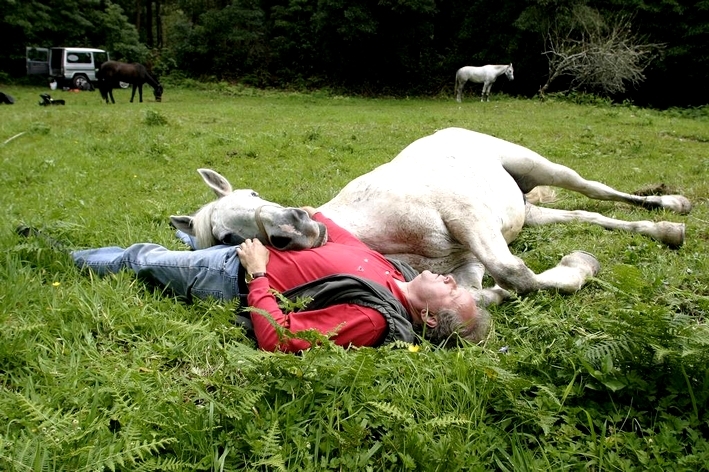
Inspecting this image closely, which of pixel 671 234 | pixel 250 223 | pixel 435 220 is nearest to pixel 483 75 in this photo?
pixel 671 234

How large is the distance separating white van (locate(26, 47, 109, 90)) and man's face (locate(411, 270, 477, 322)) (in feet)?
96.1

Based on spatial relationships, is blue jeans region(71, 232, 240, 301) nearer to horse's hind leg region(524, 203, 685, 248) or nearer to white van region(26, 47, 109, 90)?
horse's hind leg region(524, 203, 685, 248)

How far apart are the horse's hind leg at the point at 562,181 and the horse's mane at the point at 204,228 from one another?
8.62ft

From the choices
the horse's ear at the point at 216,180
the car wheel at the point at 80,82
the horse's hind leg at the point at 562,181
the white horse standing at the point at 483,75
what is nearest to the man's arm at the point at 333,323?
the horse's ear at the point at 216,180

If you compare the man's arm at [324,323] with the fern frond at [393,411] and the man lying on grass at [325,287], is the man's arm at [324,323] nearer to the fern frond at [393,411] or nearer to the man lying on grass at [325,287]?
the man lying on grass at [325,287]

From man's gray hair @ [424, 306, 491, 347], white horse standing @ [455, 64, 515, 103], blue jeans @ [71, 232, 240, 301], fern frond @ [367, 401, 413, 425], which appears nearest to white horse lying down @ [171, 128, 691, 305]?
blue jeans @ [71, 232, 240, 301]

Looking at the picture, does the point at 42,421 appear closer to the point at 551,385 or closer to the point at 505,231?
the point at 551,385

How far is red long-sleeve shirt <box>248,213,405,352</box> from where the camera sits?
2803 mm

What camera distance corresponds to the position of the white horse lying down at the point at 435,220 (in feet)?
11.6

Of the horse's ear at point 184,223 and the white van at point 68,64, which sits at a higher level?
the white van at point 68,64

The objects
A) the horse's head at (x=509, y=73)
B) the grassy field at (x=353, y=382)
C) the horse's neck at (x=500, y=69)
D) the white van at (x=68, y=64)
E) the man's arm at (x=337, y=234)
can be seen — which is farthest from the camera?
the white van at (x=68, y=64)

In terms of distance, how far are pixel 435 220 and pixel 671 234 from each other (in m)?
2.05

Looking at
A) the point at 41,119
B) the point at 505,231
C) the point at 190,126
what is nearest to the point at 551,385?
the point at 505,231

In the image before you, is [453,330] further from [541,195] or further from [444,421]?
[541,195]
